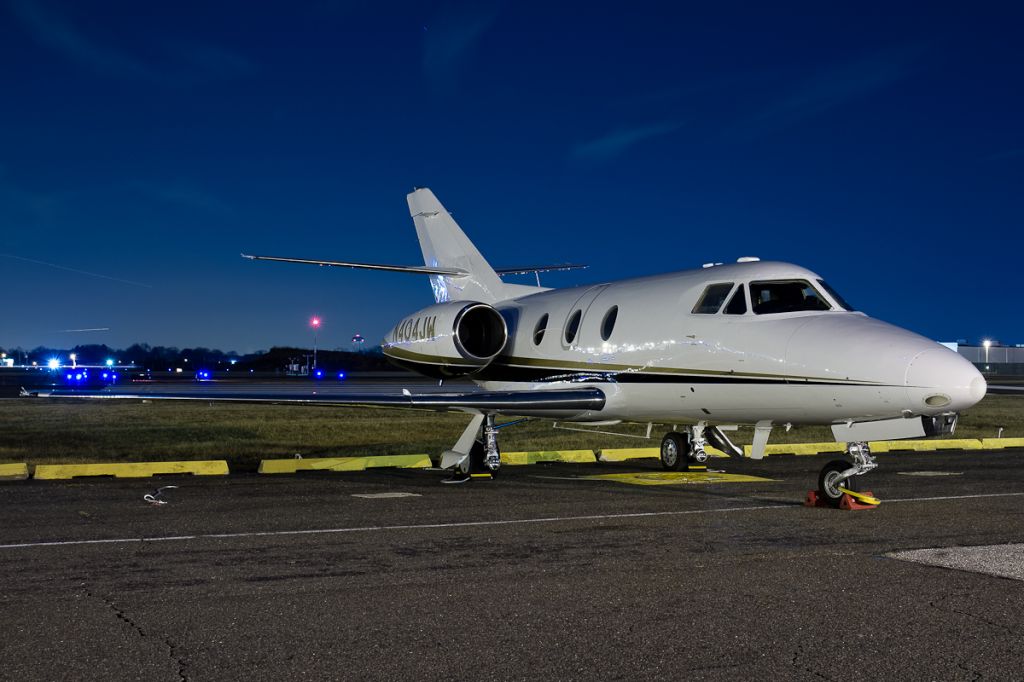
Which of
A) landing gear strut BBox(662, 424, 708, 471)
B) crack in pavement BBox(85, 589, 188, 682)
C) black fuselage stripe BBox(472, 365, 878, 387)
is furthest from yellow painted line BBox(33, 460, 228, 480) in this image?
crack in pavement BBox(85, 589, 188, 682)

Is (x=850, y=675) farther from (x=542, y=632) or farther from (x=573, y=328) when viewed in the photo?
(x=573, y=328)

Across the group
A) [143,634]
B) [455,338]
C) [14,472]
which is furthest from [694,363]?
[14,472]

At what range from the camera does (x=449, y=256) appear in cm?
2045

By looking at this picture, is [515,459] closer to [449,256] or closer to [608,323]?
[608,323]

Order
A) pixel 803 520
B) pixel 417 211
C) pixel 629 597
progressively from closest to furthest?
pixel 629 597
pixel 803 520
pixel 417 211

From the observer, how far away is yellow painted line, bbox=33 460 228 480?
560 inches

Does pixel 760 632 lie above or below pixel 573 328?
below

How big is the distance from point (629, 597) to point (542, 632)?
1069 millimetres

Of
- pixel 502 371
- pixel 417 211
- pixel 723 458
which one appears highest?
pixel 417 211

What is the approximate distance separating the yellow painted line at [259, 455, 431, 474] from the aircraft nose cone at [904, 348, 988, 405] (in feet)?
29.0

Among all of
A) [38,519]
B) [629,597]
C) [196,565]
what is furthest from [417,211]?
[629,597]

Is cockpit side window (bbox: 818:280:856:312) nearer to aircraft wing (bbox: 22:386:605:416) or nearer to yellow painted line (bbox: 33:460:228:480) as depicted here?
aircraft wing (bbox: 22:386:605:416)

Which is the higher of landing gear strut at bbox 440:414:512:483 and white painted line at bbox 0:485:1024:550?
landing gear strut at bbox 440:414:512:483

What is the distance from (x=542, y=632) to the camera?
5.50 meters
